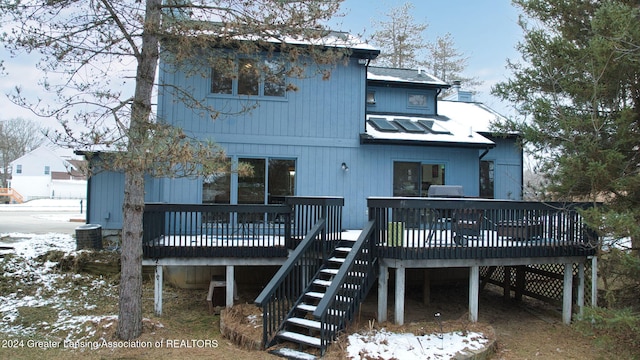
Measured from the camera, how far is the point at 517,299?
9.13 m

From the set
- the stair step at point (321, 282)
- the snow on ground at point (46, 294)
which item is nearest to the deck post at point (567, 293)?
the stair step at point (321, 282)

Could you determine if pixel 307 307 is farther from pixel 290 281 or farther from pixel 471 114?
pixel 471 114

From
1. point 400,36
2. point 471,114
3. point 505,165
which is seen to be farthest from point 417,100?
point 400,36

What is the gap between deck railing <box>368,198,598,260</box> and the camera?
6.57m

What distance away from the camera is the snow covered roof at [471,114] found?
1252 centimetres

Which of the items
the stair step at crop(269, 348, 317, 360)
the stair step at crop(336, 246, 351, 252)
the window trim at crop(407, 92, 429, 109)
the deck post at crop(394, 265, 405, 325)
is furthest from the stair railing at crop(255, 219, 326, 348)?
the window trim at crop(407, 92, 429, 109)

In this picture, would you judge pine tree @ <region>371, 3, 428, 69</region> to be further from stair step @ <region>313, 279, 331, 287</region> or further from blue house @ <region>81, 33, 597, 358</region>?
stair step @ <region>313, 279, 331, 287</region>

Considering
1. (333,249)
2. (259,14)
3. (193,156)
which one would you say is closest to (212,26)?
(259,14)

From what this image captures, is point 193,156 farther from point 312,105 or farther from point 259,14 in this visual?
point 312,105

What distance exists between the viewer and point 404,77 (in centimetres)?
1281

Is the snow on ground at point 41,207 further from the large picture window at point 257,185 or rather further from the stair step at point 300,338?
the stair step at point 300,338

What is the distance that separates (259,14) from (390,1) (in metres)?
17.6

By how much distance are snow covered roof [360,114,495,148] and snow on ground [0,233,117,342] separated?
21.1 ft

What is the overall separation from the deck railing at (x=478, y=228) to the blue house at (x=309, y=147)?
307cm
